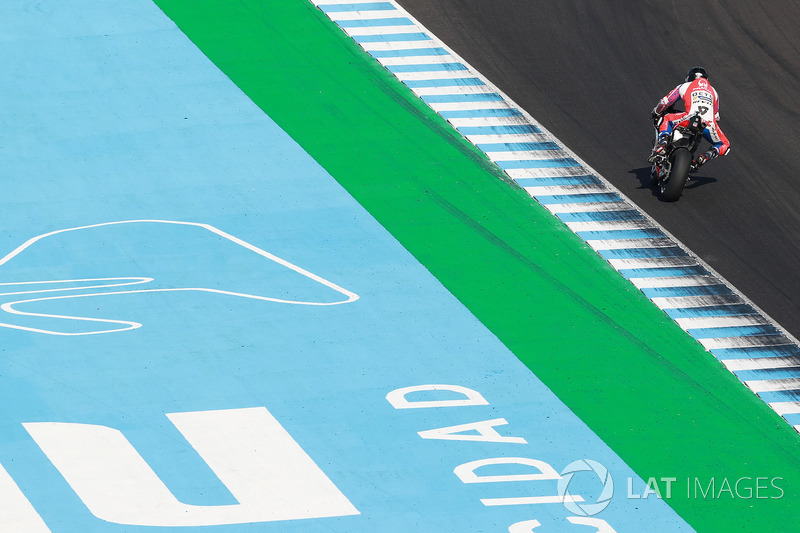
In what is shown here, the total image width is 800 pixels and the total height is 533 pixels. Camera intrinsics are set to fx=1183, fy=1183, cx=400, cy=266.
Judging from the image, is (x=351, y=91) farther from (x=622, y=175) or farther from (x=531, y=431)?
(x=531, y=431)

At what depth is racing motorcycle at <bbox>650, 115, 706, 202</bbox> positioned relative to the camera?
16.8 metres

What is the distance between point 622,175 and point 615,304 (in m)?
3.44

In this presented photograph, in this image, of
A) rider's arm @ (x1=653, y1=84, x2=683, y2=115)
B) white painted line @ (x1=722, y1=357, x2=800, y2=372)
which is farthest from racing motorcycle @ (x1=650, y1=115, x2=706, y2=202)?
white painted line @ (x1=722, y1=357, x2=800, y2=372)

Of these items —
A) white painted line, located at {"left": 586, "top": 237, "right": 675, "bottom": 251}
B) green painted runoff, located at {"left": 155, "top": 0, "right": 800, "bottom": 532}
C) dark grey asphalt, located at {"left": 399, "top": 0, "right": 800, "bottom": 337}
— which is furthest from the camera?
dark grey asphalt, located at {"left": 399, "top": 0, "right": 800, "bottom": 337}

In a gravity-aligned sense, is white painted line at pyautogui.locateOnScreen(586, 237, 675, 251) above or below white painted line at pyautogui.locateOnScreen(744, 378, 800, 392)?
above

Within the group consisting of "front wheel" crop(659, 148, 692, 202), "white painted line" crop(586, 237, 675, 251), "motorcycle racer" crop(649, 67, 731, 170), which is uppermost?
"motorcycle racer" crop(649, 67, 731, 170)

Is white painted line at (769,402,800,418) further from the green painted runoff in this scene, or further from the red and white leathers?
the red and white leathers

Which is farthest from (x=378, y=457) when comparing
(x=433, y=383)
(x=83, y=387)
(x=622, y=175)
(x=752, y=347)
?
(x=622, y=175)

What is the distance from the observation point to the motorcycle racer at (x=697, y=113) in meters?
16.8
